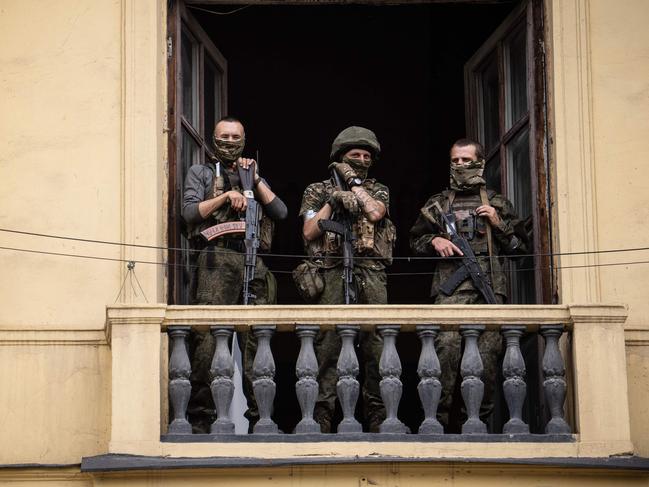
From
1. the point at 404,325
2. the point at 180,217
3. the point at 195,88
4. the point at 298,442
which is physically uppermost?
the point at 195,88

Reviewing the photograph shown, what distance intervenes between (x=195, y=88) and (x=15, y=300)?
208cm

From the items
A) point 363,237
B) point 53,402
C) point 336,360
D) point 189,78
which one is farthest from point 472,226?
point 53,402

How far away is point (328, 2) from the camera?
1238 cm

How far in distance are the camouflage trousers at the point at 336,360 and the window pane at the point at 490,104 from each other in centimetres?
184

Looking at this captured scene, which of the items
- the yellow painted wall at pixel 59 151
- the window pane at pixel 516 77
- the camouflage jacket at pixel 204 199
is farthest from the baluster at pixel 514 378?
the yellow painted wall at pixel 59 151

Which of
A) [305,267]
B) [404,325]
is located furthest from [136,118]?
[404,325]

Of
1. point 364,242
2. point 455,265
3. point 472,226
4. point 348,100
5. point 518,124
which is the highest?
point 348,100

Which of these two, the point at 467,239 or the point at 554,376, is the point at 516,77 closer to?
the point at 467,239

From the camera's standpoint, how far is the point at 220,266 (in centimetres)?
1155

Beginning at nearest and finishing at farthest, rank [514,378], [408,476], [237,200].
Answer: [408,476] → [514,378] → [237,200]

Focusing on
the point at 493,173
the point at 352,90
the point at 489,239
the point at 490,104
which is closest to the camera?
the point at 489,239

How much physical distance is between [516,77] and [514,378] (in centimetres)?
254

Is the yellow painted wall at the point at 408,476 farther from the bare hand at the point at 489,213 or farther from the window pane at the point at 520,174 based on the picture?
the window pane at the point at 520,174

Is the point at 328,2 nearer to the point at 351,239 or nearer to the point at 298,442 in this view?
the point at 351,239
